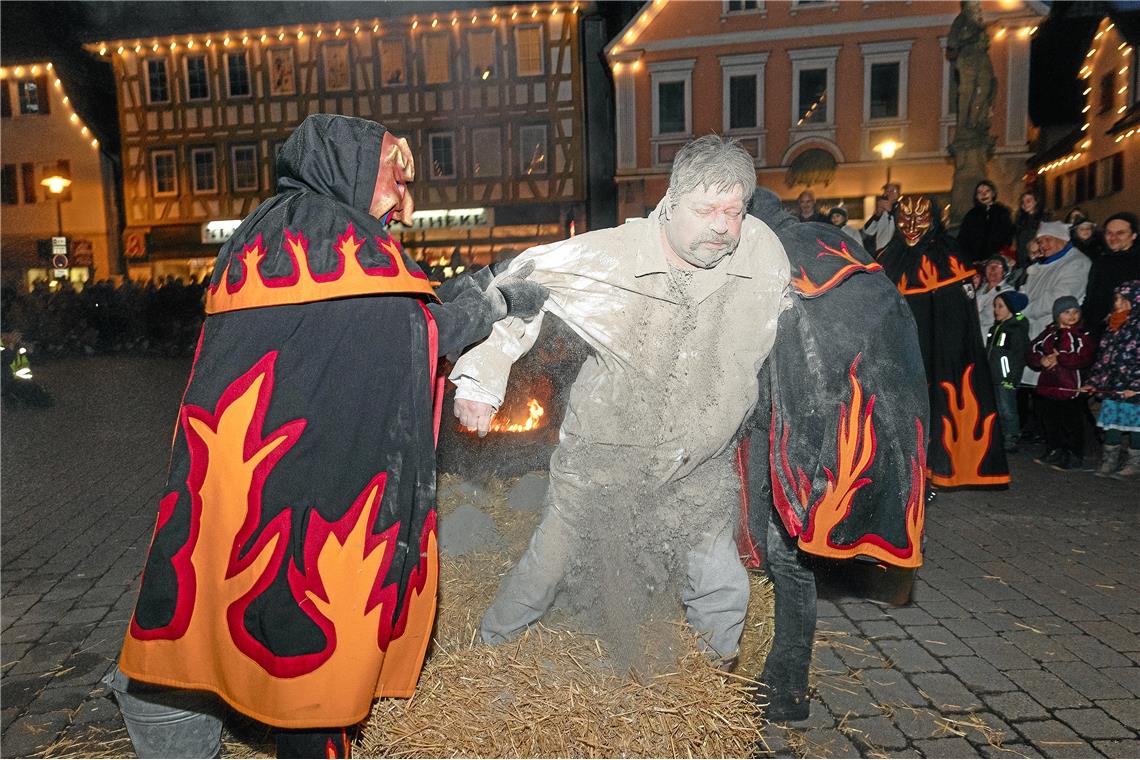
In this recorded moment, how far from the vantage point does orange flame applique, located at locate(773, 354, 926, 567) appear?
2.58 m

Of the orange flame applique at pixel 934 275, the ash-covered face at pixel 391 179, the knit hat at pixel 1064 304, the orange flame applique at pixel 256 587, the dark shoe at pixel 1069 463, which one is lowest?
the dark shoe at pixel 1069 463

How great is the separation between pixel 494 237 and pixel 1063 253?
19.5 metres

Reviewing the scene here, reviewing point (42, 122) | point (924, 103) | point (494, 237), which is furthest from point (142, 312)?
point (924, 103)

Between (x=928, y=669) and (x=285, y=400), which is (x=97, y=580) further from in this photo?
(x=928, y=669)

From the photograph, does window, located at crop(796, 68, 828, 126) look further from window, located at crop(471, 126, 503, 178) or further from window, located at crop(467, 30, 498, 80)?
window, located at crop(467, 30, 498, 80)

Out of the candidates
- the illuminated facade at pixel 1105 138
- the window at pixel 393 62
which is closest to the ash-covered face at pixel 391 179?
the illuminated facade at pixel 1105 138

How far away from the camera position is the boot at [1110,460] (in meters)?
6.62

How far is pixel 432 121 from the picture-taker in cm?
2514

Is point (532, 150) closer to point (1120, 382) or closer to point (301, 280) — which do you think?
point (1120, 382)

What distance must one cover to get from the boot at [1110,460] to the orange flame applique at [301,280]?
6704 millimetres

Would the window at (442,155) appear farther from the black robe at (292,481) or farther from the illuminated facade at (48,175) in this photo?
the black robe at (292,481)

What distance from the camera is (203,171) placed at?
27.4 metres

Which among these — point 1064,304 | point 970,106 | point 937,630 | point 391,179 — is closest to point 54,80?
point 970,106

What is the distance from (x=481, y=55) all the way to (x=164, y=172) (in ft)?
39.2
